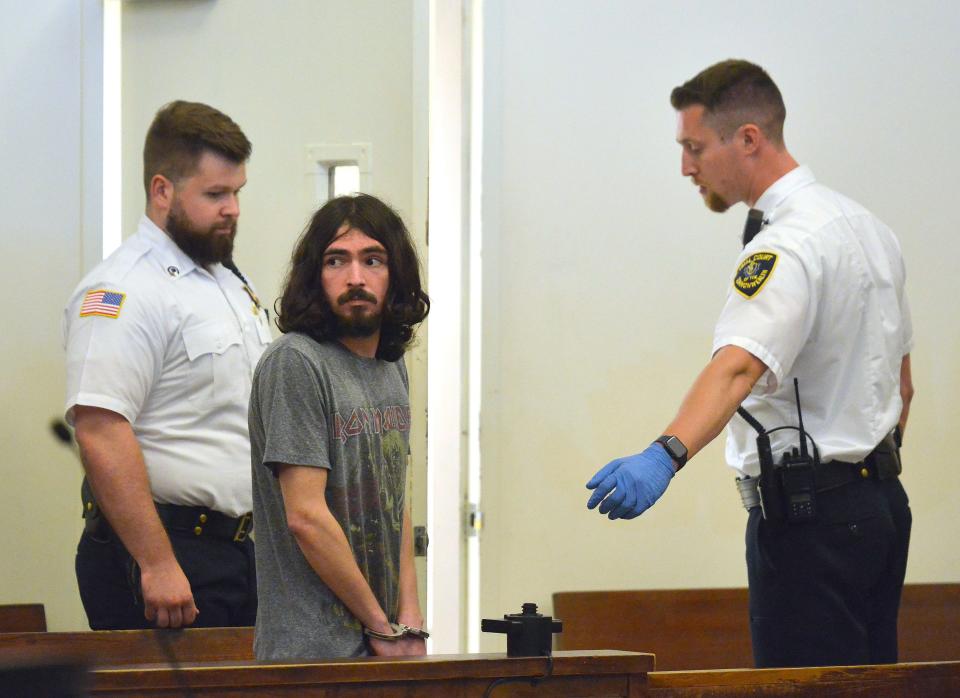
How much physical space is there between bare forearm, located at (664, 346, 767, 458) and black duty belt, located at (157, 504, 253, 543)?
90cm

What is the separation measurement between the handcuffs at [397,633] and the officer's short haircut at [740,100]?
4.17 ft

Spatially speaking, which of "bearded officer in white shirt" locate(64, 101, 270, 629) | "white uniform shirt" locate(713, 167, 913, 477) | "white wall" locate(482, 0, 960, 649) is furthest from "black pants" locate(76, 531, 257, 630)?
"white wall" locate(482, 0, 960, 649)

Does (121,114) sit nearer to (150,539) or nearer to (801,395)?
(150,539)

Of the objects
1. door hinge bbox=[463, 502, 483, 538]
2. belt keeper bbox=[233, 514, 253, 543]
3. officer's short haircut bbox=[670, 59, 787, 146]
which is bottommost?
door hinge bbox=[463, 502, 483, 538]

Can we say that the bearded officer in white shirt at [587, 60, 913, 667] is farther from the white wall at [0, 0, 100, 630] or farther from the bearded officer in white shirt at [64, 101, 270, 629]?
the white wall at [0, 0, 100, 630]

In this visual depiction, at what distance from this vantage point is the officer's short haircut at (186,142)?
100 inches

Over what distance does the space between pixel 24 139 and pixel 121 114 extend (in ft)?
0.83

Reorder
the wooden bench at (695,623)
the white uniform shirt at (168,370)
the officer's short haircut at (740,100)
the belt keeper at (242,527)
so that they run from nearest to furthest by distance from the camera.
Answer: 1. the white uniform shirt at (168,370)
2. the belt keeper at (242,527)
3. the officer's short haircut at (740,100)
4. the wooden bench at (695,623)

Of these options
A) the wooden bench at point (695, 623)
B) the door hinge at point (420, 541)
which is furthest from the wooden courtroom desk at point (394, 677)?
the wooden bench at point (695, 623)

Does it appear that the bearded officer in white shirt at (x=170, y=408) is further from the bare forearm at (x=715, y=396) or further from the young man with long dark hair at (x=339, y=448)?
the bare forearm at (x=715, y=396)

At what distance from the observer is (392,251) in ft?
6.59

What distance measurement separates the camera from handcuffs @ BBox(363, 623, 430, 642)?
5.89 feet

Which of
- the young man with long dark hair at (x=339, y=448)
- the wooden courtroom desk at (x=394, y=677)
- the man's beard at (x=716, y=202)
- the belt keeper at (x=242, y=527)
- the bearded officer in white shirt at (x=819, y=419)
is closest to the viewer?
the wooden courtroom desk at (x=394, y=677)

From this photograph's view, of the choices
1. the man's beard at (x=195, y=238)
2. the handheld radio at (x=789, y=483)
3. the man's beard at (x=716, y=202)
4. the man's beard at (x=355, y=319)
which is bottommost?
the handheld radio at (x=789, y=483)
